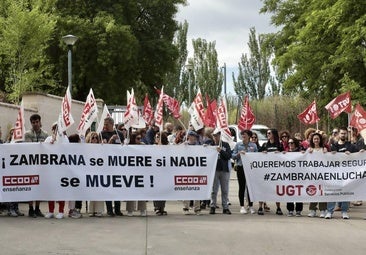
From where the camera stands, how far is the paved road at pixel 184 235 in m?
8.52

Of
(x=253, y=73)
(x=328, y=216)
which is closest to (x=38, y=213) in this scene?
(x=328, y=216)

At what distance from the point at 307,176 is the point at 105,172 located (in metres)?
4.27

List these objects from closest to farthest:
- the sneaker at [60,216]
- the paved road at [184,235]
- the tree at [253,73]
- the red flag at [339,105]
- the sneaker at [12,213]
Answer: the paved road at [184,235], the sneaker at [60,216], the sneaker at [12,213], the red flag at [339,105], the tree at [253,73]

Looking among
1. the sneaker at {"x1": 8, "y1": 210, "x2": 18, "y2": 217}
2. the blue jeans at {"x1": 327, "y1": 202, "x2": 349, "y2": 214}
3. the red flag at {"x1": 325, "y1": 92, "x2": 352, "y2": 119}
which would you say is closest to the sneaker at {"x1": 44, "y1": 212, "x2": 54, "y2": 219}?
the sneaker at {"x1": 8, "y1": 210, "x2": 18, "y2": 217}

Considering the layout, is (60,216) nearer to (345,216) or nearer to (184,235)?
(184,235)

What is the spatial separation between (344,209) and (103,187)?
16.5ft

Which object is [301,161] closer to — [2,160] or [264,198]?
[264,198]

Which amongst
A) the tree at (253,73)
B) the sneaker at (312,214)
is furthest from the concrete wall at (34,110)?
the tree at (253,73)

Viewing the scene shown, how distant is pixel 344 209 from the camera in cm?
1224

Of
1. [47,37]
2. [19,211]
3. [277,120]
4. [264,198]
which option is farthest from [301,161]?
[277,120]

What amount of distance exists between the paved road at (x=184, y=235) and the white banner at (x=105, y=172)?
512mm

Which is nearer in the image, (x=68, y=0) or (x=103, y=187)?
(x=103, y=187)

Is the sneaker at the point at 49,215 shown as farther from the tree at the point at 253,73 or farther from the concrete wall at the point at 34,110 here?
the tree at the point at 253,73

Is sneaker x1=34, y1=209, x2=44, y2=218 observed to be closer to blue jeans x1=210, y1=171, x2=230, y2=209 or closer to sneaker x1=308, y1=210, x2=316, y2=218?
blue jeans x1=210, y1=171, x2=230, y2=209
